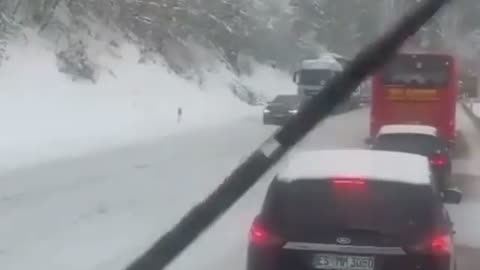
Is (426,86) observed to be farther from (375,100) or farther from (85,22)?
(85,22)

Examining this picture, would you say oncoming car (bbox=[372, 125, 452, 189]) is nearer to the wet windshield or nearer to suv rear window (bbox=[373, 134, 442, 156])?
suv rear window (bbox=[373, 134, 442, 156])

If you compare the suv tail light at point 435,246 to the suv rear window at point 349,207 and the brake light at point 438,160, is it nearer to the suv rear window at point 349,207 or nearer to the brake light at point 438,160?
the suv rear window at point 349,207

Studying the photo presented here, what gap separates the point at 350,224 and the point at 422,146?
11689 millimetres

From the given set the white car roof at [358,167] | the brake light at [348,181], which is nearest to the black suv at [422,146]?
the white car roof at [358,167]

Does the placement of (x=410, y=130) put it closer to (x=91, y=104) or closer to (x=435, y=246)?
(x=435, y=246)

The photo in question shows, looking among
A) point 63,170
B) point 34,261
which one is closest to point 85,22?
point 63,170

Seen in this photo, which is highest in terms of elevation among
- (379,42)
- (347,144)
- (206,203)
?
(379,42)

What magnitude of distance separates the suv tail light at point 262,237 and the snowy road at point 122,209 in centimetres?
370

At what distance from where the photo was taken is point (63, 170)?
23.4 m

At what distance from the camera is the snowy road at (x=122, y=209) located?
1262 centimetres

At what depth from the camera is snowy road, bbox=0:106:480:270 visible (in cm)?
1262

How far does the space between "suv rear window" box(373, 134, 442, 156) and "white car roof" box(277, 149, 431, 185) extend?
10.1m

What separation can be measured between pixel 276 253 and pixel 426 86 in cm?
2171

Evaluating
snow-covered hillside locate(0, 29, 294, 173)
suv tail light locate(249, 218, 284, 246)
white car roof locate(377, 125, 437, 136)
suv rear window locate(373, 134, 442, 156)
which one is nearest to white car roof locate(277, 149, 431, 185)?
suv tail light locate(249, 218, 284, 246)
